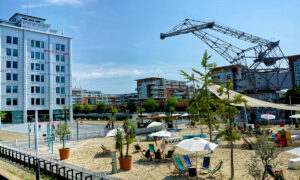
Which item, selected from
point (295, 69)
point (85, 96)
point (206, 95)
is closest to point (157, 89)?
point (295, 69)

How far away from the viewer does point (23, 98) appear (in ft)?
166

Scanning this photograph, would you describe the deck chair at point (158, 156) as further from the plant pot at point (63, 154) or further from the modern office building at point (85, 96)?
the modern office building at point (85, 96)

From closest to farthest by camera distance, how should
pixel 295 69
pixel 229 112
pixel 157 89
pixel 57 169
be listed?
pixel 57 169, pixel 229 112, pixel 295 69, pixel 157 89

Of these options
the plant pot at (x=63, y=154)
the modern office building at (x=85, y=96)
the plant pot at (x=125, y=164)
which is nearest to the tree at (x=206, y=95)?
the plant pot at (x=125, y=164)

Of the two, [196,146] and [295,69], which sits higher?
[295,69]

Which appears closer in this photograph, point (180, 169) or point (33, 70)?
point (180, 169)

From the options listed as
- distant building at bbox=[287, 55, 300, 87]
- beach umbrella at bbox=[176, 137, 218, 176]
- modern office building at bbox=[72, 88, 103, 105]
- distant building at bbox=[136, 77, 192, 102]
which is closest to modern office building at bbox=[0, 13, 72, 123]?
beach umbrella at bbox=[176, 137, 218, 176]

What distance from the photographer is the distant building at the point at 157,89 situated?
121 m

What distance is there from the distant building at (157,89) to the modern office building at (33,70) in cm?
6565

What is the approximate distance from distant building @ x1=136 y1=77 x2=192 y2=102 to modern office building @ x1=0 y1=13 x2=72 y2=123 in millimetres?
65647

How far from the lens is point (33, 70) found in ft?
173

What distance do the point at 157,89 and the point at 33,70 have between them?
7669cm

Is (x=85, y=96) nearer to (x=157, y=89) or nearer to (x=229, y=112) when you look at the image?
(x=157, y=89)

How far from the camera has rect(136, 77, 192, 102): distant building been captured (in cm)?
12062
